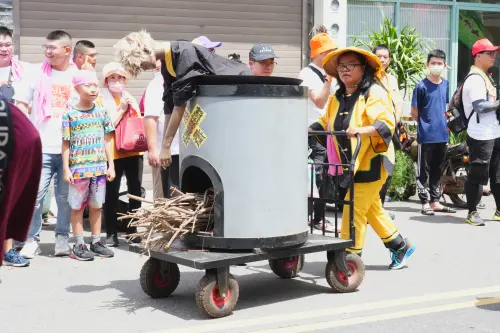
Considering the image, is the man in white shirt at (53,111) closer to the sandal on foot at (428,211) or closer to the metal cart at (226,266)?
the metal cart at (226,266)

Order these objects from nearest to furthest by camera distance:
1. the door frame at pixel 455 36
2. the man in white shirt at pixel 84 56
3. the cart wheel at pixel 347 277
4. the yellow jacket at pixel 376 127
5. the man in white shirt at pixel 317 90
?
1. the cart wheel at pixel 347 277
2. the yellow jacket at pixel 376 127
3. the man in white shirt at pixel 317 90
4. the man in white shirt at pixel 84 56
5. the door frame at pixel 455 36

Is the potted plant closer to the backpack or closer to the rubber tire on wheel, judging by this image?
the rubber tire on wheel

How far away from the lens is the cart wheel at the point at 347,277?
20.5 ft

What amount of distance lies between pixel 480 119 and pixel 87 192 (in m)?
4.66

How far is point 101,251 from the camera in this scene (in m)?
7.80

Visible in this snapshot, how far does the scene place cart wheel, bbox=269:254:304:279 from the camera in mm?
6727

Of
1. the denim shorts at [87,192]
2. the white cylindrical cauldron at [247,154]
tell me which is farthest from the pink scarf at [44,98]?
the white cylindrical cauldron at [247,154]

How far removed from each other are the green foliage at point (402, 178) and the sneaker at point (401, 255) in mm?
4580

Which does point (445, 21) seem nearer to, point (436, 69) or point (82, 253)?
point (436, 69)

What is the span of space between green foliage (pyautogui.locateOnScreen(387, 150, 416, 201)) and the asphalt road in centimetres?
373

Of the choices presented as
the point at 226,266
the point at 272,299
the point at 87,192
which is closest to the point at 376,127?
the point at 272,299

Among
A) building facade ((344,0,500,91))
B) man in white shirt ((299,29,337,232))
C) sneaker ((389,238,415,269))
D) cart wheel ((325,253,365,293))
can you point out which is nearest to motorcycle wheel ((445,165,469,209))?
man in white shirt ((299,29,337,232))

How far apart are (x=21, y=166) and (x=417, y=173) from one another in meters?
8.97

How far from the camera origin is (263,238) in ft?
18.7
